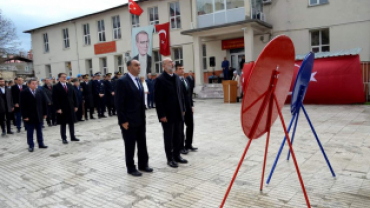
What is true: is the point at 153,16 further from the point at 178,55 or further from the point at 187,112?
the point at 187,112

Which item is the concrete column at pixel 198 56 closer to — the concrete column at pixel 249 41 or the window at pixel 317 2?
the concrete column at pixel 249 41

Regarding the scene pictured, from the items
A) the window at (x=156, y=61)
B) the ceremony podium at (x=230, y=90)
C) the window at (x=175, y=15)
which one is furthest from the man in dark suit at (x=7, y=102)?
the window at (x=156, y=61)

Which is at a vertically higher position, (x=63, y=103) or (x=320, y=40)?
(x=320, y=40)

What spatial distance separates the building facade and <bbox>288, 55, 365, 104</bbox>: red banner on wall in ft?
17.3

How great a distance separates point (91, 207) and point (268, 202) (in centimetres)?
228

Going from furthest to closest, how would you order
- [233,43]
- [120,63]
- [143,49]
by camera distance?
[120,63] → [233,43] → [143,49]

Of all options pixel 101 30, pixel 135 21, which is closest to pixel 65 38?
pixel 101 30

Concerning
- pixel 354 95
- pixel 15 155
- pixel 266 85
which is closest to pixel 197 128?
pixel 15 155

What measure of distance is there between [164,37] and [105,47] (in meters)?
7.71

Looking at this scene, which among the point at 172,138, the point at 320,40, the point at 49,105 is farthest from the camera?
the point at 320,40

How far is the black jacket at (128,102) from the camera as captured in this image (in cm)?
466

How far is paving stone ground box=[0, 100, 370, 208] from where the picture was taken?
3.69m

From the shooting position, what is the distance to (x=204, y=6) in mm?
19203

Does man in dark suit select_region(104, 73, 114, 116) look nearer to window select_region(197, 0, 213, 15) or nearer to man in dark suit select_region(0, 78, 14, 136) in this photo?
man in dark suit select_region(0, 78, 14, 136)
